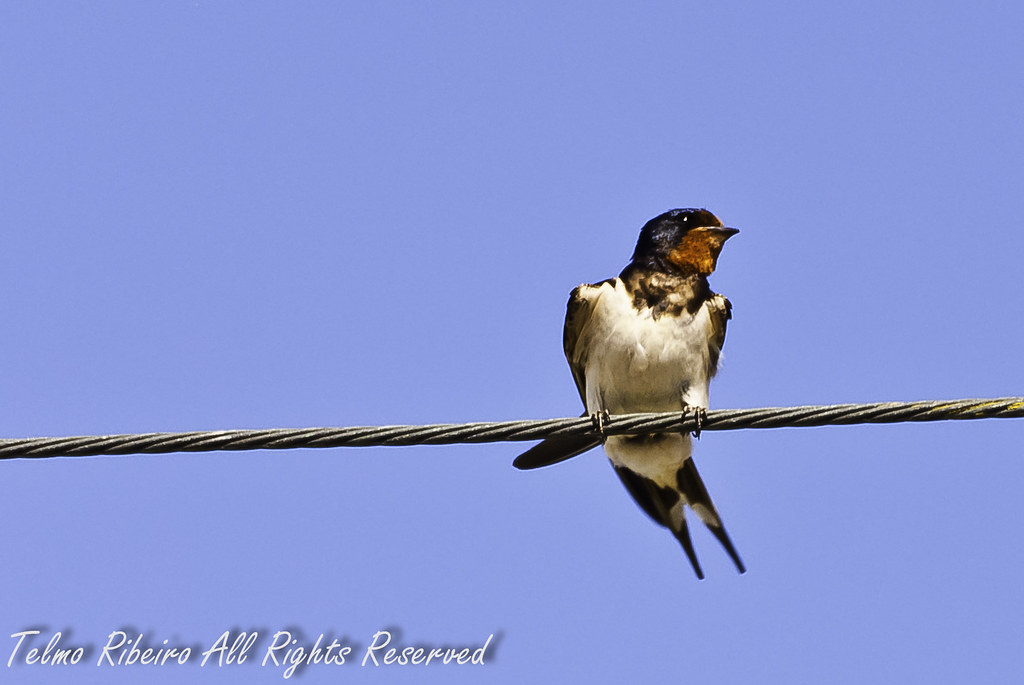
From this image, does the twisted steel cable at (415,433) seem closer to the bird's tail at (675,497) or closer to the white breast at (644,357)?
the white breast at (644,357)

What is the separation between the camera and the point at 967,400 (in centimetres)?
312

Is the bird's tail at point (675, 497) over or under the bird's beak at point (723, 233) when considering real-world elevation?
under

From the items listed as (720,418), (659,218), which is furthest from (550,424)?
(659,218)

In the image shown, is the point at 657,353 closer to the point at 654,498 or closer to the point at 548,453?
the point at 548,453

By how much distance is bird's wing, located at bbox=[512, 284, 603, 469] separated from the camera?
4613 millimetres

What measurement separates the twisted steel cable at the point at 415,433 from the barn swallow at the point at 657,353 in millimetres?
1409

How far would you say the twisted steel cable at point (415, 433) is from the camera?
3.04m

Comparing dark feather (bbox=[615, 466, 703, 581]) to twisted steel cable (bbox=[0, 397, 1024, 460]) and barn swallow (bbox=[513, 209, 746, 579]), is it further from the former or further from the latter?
twisted steel cable (bbox=[0, 397, 1024, 460])

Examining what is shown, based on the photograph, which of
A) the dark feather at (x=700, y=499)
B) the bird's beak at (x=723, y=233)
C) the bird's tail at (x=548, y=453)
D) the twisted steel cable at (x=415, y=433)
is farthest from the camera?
the bird's beak at (x=723, y=233)

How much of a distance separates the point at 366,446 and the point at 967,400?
130cm

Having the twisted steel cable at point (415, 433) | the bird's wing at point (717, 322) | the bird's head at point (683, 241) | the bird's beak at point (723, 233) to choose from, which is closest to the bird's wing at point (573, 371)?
the bird's head at point (683, 241)

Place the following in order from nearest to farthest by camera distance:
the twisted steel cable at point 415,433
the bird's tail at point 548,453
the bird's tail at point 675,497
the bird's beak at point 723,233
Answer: the twisted steel cable at point 415,433, the bird's tail at point 548,453, the bird's tail at point 675,497, the bird's beak at point 723,233

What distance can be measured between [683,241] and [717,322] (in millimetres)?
392

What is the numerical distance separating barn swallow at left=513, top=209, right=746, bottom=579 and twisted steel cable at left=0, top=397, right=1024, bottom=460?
1409 mm
